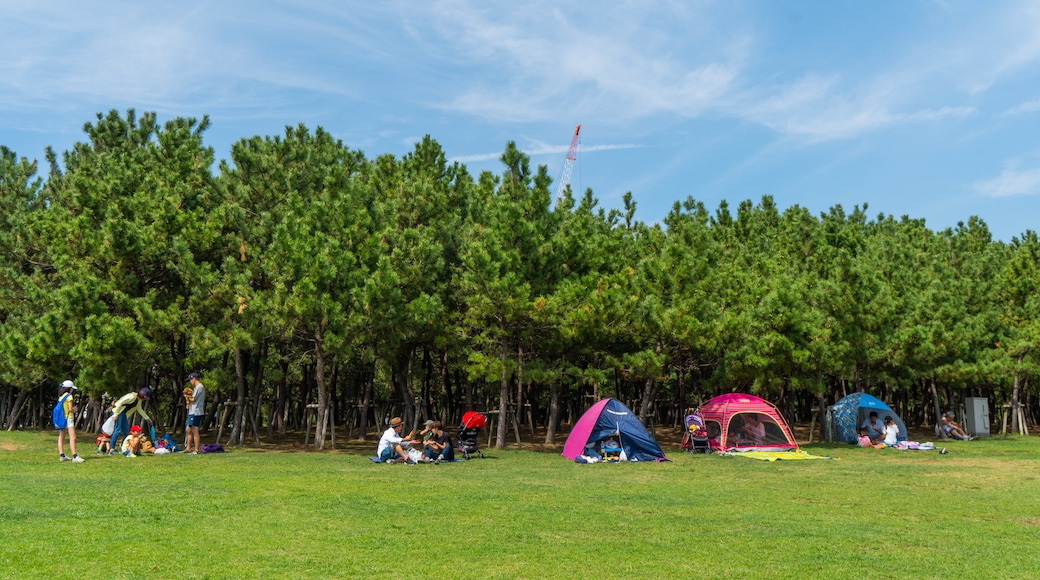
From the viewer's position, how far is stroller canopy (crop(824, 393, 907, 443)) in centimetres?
2919

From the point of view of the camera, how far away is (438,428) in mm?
20453

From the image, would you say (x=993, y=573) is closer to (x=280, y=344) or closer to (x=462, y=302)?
(x=462, y=302)

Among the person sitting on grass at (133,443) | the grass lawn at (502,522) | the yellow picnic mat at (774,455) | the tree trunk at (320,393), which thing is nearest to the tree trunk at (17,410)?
the tree trunk at (320,393)

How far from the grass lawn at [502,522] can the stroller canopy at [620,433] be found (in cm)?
316

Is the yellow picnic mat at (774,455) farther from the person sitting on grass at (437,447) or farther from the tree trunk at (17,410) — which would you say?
the tree trunk at (17,410)

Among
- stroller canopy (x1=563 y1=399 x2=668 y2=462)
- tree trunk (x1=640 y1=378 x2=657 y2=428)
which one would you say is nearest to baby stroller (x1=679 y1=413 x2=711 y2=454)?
tree trunk (x1=640 y1=378 x2=657 y2=428)

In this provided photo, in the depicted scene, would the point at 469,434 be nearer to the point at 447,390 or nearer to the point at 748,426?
the point at 748,426

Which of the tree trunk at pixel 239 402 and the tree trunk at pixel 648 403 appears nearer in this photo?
the tree trunk at pixel 239 402

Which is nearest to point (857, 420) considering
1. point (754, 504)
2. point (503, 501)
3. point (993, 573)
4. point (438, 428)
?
point (438, 428)

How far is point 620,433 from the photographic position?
68.5 feet

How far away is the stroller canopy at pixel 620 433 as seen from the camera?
2086cm

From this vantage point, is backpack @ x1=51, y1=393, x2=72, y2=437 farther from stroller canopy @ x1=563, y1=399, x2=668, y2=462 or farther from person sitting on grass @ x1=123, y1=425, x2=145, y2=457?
stroller canopy @ x1=563, y1=399, x2=668, y2=462

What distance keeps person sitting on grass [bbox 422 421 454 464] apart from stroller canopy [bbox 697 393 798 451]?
853 centimetres

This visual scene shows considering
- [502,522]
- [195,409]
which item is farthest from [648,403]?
[502,522]
